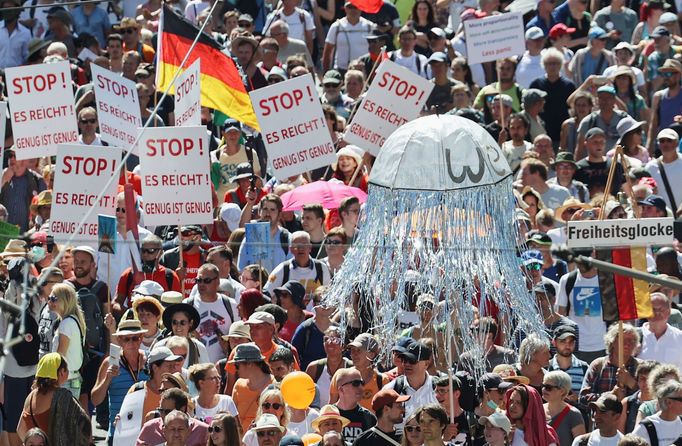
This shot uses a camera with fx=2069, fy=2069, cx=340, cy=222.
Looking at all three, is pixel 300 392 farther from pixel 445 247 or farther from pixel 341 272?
pixel 445 247

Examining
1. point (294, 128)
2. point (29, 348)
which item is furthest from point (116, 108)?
point (29, 348)

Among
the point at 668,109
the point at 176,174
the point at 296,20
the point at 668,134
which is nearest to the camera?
the point at 176,174

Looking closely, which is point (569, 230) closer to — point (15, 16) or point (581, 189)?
A: point (581, 189)

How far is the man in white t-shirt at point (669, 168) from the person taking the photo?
785 inches

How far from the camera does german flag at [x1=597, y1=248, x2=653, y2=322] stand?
51.8ft

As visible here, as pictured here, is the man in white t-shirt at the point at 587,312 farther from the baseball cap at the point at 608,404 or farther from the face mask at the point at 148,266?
the face mask at the point at 148,266

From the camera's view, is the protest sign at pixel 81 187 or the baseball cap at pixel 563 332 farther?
the protest sign at pixel 81 187

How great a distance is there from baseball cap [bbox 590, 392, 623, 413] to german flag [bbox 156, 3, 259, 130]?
6.60 meters

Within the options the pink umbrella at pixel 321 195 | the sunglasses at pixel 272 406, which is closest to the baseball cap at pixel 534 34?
the pink umbrella at pixel 321 195

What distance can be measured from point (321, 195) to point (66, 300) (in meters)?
3.52

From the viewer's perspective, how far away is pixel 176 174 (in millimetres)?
17859

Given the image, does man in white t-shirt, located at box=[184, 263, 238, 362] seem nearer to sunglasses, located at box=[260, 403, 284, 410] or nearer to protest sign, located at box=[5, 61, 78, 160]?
sunglasses, located at box=[260, 403, 284, 410]

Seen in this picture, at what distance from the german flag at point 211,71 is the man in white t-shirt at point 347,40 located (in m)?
5.25

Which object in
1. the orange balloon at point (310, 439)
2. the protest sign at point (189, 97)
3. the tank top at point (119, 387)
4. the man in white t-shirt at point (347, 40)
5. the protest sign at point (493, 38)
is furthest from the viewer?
the man in white t-shirt at point (347, 40)
